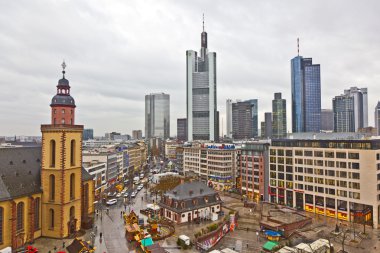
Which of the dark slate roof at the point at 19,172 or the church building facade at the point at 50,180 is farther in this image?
the church building facade at the point at 50,180

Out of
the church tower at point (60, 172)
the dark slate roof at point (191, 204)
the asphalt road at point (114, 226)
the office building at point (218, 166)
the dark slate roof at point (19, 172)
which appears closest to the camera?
the dark slate roof at point (19, 172)

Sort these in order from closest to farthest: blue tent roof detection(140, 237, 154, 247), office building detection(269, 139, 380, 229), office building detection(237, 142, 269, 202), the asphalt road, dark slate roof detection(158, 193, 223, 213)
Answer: blue tent roof detection(140, 237, 154, 247), the asphalt road, dark slate roof detection(158, 193, 223, 213), office building detection(269, 139, 380, 229), office building detection(237, 142, 269, 202)

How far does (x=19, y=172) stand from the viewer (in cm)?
5350

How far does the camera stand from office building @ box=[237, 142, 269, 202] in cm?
9200

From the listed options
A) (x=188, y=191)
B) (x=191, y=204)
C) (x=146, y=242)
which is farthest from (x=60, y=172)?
(x=191, y=204)

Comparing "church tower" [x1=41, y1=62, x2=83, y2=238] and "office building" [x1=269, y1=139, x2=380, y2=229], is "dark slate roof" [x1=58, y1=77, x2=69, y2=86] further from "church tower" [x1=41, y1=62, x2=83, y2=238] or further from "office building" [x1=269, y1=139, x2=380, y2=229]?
"office building" [x1=269, y1=139, x2=380, y2=229]

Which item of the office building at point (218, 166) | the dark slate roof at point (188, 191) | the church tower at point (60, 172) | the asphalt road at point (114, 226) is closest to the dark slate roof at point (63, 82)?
the church tower at point (60, 172)

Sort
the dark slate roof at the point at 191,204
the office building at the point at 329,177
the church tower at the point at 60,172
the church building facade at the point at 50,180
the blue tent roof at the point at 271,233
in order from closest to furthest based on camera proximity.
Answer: the church building facade at the point at 50,180 < the church tower at the point at 60,172 < the blue tent roof at the point at 271,233 < the dark slate roof at the point at 191,204 < the office building at the point at 329,177

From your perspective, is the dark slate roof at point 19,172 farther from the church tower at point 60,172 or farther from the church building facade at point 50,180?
the church tower at point 60,172

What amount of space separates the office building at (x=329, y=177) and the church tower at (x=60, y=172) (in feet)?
202

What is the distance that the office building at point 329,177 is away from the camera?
66375mm

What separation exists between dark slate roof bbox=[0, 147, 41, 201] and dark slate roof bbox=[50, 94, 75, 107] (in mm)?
12747

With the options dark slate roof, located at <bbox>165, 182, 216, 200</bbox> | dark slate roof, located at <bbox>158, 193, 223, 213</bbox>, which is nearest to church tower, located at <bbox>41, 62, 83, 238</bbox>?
dark slate roof, located at <bbox>158, 193, 223, 213</bbox>

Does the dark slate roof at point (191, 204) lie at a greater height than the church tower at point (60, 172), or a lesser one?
lesser
